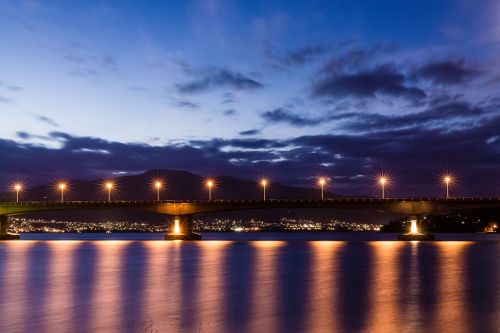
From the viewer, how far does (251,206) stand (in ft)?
400

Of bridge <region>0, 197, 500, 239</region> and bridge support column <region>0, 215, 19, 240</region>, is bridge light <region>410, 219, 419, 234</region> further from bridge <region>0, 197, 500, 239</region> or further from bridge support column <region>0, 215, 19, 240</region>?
bridge support column <region>0, 215, 19, 240</region>

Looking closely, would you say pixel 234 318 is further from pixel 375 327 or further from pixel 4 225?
pixel 4 225

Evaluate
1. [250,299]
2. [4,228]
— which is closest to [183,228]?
[4,228]

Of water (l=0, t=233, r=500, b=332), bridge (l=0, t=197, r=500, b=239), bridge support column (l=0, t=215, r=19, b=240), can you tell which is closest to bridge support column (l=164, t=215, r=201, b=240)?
bridge (l=0, t=197, r=500, b=239)

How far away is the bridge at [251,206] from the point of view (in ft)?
378

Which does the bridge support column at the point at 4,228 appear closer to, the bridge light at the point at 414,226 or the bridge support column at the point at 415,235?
the bridge support column at the point at 415,235

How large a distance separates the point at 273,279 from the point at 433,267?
17.6 meters

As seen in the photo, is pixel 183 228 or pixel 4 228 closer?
pixel 183 228

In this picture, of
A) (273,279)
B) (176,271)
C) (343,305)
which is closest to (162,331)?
(343,305)

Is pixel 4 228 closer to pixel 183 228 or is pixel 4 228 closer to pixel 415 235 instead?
pixel 183 228

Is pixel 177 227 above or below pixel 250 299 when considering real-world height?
above

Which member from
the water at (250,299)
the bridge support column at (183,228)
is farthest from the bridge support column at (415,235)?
the water at (250,299)

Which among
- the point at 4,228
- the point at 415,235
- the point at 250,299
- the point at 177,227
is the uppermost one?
the point at 4,228

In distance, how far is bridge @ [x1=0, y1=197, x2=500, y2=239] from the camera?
378 feet
